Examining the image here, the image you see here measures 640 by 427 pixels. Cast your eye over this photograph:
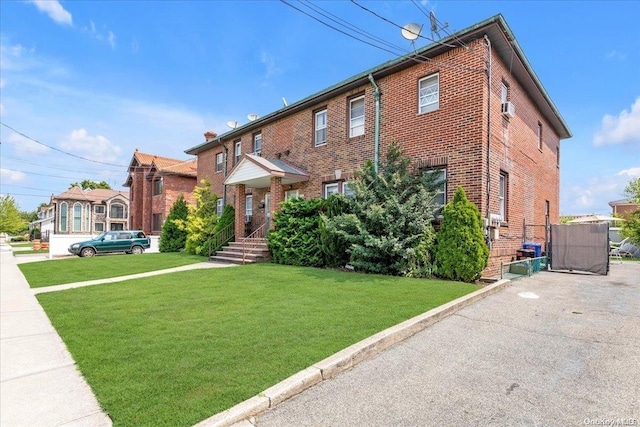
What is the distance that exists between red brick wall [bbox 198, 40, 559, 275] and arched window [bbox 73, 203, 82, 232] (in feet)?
129

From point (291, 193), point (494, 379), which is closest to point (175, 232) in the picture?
point (291, 193)

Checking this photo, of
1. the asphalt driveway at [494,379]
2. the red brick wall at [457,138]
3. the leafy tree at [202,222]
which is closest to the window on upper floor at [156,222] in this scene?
the leafy tree at [202,222]

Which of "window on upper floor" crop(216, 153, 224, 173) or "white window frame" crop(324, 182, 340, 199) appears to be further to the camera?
"window on upper floor" crop(216, 153, 224, 173)

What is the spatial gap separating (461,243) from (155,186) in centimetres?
2760

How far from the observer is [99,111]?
1952 cm

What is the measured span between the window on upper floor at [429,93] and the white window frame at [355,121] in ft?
7.42

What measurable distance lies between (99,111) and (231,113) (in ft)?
24.6

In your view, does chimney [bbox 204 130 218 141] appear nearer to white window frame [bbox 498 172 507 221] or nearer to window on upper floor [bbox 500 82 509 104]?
window on upper floor [bbox 500 82 509 104]

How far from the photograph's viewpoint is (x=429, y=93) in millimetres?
10414

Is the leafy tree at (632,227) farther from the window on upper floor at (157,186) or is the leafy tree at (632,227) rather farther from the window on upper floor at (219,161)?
the window on upper floor at (157,186)

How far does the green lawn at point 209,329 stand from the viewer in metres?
3.00

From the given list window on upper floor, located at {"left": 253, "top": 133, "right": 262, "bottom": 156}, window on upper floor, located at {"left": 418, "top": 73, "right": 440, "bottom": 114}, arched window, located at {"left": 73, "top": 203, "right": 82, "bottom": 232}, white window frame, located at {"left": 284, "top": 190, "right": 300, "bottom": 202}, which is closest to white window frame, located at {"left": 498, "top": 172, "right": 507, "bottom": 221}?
window on upper floor, located at {"left": 418, "top": 73, "right": 440, "bottom": 114}

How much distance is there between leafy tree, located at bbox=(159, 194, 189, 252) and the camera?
2045 cm

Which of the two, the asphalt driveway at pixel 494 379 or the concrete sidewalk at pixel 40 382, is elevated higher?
the asphalt driveway at pixel 494 379
